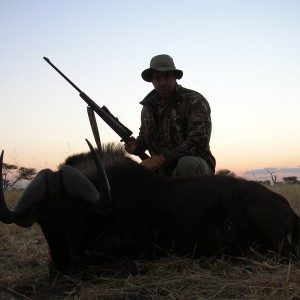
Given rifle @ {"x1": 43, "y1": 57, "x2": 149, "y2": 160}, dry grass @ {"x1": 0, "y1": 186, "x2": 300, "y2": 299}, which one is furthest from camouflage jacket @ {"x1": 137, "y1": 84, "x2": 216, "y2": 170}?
dry grass @ {"x1": 0, "y1": 186, "x2": 300, "y2": 299}

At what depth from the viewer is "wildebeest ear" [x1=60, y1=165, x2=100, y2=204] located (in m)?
3.42

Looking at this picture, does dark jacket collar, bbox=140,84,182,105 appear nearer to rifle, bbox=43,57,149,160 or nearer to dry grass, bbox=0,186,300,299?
rifle, bbox=43,57,149,160

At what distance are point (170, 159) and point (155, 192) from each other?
1.19 meters

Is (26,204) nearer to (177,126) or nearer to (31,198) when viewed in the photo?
(31,198)

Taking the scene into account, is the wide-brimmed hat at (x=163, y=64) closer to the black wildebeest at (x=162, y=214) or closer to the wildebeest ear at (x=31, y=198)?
the black wildebeest at (x=162, y=214)

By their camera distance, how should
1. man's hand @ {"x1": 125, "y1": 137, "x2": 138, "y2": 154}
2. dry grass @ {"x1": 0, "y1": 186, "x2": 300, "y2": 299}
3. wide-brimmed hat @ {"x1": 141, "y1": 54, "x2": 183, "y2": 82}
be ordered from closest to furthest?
dry grass @ {"x1": 0, "y1": 186, "x2": 300, "y2": 299} → wide-brimmed hat @ {"x1": 141, "y1": 54, "x2": 183, "y2": 82} → man's hand @ {"x1": 125, "y1": 137, "x2": 138, "y2": 154}

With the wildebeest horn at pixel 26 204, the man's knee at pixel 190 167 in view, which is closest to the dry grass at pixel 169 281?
the wildebeest horn at pixel 26 204

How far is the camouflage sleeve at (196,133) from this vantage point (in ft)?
17.3

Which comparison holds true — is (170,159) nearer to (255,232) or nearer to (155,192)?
(155,192)

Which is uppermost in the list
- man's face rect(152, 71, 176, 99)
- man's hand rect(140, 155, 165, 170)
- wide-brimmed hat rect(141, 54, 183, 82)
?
wide-brimmed hat rect(141, 54, 183, 82)

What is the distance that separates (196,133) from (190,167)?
0.43m

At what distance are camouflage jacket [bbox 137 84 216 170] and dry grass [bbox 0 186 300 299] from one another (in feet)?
5.35

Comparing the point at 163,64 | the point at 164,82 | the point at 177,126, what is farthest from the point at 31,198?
the point at 163,64

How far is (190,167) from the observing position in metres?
5.16
